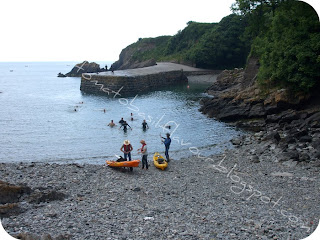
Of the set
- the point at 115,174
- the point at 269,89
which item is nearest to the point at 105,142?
the point at 115,174

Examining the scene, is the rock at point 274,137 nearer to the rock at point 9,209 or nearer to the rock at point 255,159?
the rock at point 255,159

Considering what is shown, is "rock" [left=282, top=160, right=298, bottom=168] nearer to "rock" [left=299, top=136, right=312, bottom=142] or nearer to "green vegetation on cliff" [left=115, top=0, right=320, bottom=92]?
"rock" [left=299, top=136, right=312, bottom=142]

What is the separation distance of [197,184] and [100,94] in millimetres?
46539

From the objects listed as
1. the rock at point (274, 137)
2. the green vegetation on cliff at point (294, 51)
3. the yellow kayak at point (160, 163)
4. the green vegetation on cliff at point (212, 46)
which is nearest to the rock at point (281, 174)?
the yellow kayak at point (160, 163)

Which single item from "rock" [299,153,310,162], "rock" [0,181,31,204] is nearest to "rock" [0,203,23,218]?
"rock" [0,181,31,204]

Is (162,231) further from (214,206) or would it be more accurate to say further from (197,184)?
(197,184)

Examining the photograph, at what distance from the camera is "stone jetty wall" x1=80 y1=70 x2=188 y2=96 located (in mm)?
59656

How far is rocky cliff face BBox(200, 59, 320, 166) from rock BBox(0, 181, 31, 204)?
13956 millimetres

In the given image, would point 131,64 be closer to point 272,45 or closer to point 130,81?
point 130,81

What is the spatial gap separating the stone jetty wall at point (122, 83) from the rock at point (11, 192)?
4633cm

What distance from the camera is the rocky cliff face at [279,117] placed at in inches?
803

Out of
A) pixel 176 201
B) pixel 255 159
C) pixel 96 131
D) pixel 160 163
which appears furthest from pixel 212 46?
pixel 176 201

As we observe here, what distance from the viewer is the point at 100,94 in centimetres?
5978

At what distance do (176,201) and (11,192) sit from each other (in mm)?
6405
